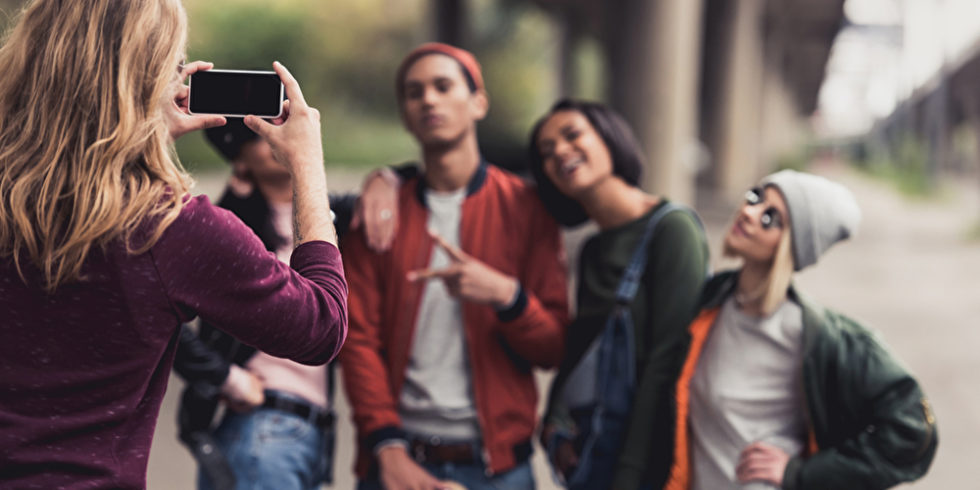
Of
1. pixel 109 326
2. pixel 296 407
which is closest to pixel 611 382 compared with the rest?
pixel 296 407

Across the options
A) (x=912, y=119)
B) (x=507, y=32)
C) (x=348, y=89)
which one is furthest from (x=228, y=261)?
(x=912, y=119)

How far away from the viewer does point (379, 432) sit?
10.4 ft

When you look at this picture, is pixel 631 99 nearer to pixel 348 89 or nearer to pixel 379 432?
pixel 379 432

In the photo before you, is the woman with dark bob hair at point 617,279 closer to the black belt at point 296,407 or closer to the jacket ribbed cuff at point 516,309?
the jacket ribbed cuff at point 516,309

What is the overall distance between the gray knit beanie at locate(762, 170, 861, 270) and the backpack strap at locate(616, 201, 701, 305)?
1.43ft

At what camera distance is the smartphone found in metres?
1.95

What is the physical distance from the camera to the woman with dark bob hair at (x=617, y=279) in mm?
2951

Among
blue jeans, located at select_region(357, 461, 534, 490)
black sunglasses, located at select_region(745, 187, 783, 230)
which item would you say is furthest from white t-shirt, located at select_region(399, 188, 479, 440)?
black sunglasses, located at select_region(745, 187, 783, 230)

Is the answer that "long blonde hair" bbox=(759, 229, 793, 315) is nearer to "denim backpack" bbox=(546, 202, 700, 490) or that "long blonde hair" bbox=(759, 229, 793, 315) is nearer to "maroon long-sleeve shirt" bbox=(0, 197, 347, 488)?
"denim backpack" bbox=(546, 202, 700, 490)

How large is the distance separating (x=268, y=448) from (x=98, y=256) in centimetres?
143

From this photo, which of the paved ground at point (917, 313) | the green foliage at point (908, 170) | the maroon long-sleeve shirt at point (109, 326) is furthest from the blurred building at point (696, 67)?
the maroon long-sleeve shirt at point (109, 326)

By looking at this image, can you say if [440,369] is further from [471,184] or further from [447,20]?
[447,20]

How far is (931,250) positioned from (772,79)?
20.3 m

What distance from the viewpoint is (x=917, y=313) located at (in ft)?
39.2
